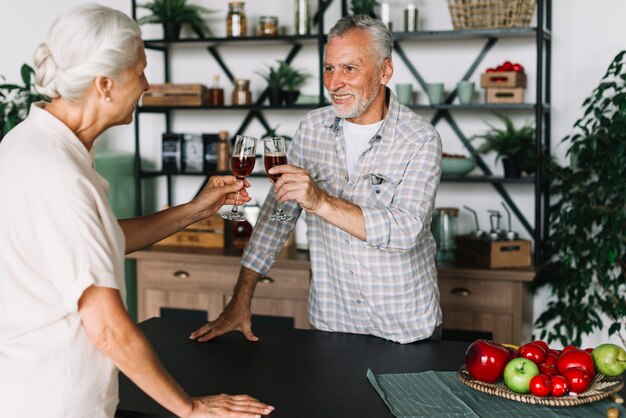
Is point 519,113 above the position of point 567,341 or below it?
above

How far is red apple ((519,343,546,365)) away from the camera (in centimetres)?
191

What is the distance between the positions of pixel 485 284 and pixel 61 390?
113 inches

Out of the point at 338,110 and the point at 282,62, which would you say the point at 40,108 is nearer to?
the point at 338,110

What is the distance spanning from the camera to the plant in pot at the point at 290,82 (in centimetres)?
467

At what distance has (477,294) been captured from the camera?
13.5ft

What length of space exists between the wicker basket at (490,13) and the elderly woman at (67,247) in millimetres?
2868

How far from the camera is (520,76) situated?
14.0ft

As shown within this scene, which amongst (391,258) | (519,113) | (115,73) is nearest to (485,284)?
(519,113)

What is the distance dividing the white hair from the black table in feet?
2.52

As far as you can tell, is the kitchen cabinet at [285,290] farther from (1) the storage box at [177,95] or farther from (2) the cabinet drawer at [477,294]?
(1) the storage box at [177,95]

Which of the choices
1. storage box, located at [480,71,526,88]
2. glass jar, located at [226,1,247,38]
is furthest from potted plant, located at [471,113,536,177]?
glass jar, located at [226,1,247,38]

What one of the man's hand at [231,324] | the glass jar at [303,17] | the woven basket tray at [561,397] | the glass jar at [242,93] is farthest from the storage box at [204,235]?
the woven basket tray at [561,397]

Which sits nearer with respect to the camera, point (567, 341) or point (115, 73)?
point (115, 73)

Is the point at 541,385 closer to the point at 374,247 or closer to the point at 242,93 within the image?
the point at 374,247
